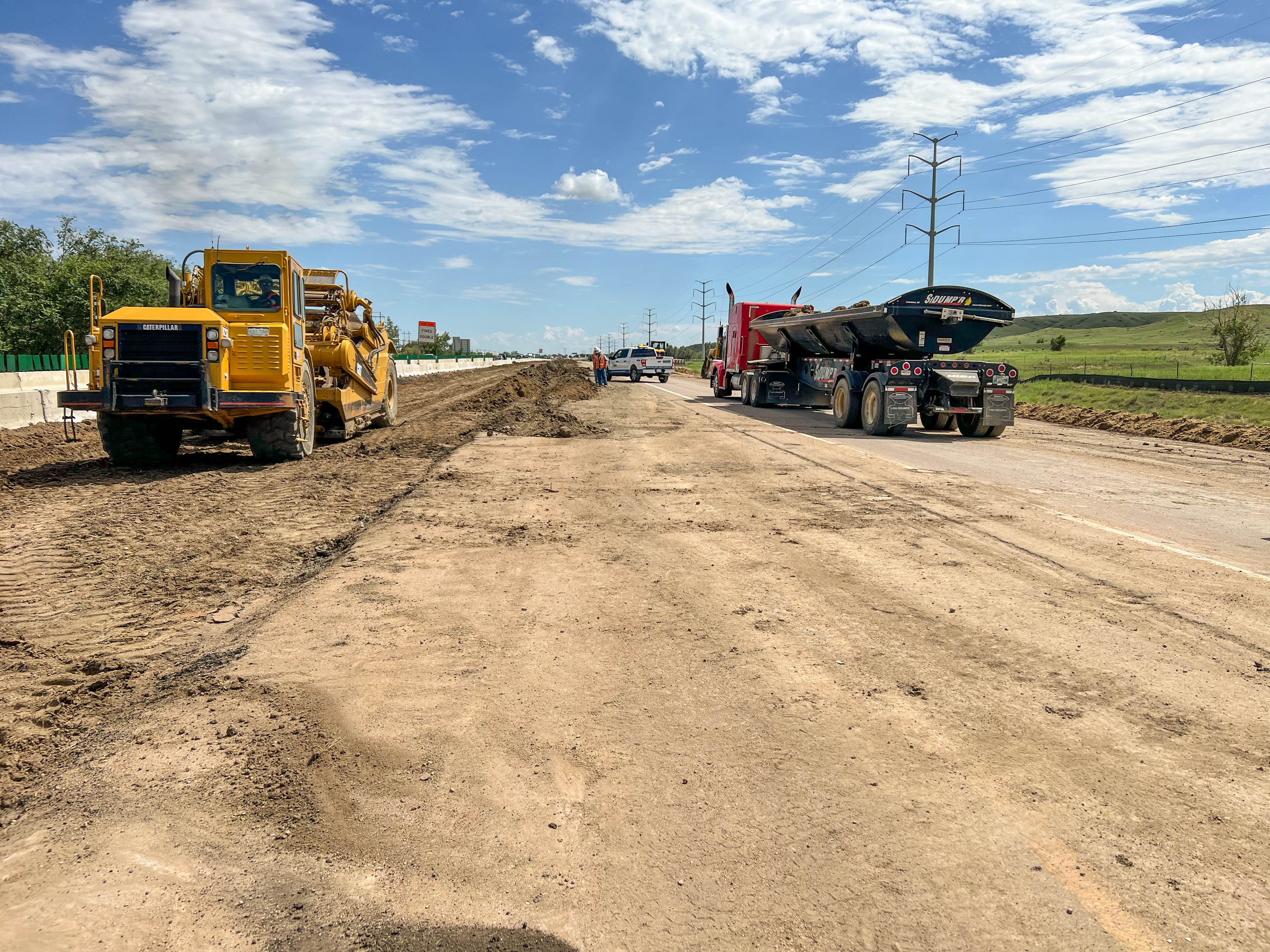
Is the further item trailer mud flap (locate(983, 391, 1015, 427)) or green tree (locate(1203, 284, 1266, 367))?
green tree (locate(1203, 284, 1266, 367))

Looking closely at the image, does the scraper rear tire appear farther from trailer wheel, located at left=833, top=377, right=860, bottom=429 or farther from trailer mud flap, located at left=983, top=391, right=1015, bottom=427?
trailer mud flap, located at left=983, top=391, right=1015, bottom=427

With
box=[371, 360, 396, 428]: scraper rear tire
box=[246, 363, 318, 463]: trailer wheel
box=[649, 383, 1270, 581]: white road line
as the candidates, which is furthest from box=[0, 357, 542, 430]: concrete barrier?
box=[649, 383, 1270, 581]: white road line

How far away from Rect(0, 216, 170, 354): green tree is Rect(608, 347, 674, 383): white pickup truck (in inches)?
985

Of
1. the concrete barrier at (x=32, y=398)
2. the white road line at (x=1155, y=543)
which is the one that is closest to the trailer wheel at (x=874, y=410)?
the white road line at (x=1155, y=543)

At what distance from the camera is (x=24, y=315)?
45.8m

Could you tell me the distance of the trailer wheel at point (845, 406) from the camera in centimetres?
1931

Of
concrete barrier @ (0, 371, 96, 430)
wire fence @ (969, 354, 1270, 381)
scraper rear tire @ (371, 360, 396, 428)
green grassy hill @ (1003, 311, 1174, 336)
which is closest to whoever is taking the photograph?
concrete barrier @ (0, 371, 96, 430)

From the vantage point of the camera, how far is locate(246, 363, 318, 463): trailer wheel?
1245 centimetres

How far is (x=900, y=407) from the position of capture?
57.6 ft

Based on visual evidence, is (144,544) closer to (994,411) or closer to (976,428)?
(994,411)

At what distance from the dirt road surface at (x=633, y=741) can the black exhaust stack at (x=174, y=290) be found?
5.43m

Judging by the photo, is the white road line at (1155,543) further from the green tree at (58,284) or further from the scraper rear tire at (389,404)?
the green tree at (58,284)

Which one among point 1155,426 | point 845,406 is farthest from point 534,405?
point 1155,426

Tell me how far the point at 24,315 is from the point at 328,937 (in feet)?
182
